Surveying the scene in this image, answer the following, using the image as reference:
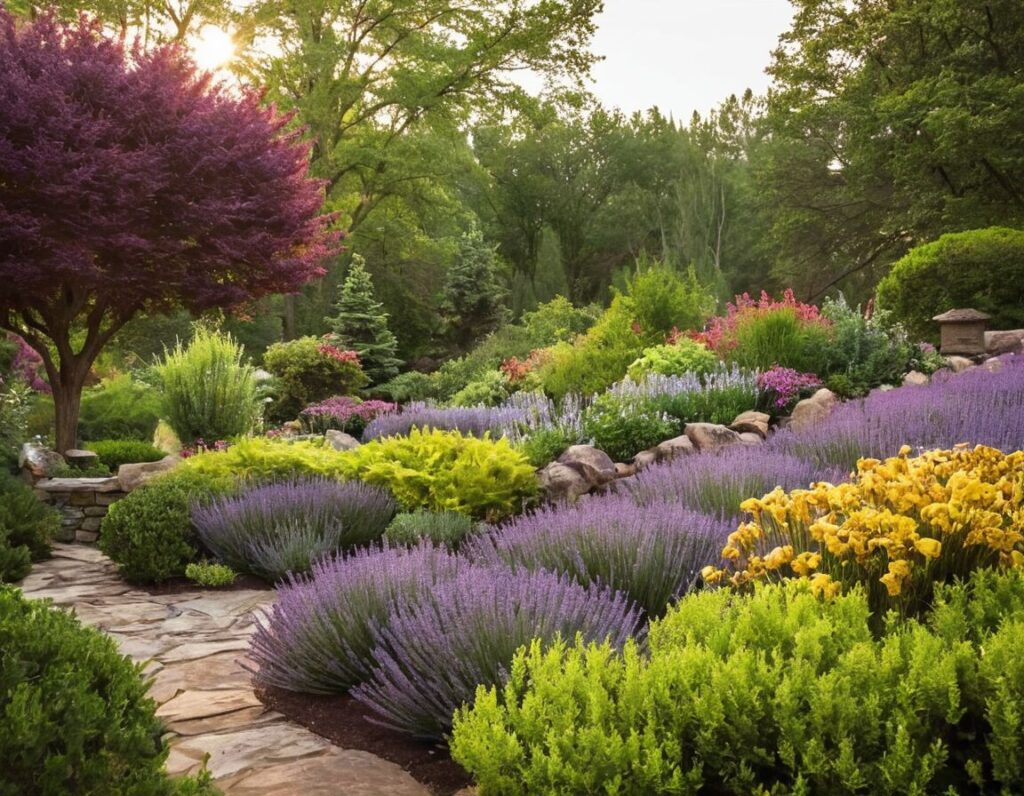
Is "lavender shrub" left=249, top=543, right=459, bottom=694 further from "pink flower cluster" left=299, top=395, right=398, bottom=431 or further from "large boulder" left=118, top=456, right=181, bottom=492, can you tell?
"pink flower cluster" left=299, top=395, right=398, bottom=431

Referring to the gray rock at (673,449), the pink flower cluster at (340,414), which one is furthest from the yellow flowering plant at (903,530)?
the pink flower cluster at (340,414)

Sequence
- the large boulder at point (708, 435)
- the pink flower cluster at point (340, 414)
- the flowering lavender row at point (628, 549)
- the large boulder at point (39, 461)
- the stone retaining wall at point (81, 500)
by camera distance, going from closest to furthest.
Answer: the flowering lavender row at point (628, 549)
the large boulder at point (708, 435)
the stone retaining wall at point (81, 500)
the large boulder at point (39, 461)
the pink flower cluster at point (340, 414)

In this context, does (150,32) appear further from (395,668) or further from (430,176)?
(395,668)

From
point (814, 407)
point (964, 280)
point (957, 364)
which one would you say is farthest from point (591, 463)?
point (964, 280)

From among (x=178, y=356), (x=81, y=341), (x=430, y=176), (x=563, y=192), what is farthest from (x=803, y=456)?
(x=563, y=192)

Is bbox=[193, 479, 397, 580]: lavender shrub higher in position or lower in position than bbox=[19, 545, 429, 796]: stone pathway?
higher

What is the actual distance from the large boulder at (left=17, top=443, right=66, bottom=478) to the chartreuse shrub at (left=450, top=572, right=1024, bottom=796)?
7024 millimetres

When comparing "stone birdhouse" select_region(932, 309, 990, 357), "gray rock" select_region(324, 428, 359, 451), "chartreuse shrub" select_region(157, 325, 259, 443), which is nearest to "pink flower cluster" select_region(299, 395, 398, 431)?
"gray rock" select_region(324, 428, 359, 451)

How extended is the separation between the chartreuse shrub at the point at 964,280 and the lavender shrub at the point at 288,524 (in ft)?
34.0

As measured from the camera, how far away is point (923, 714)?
2061mm

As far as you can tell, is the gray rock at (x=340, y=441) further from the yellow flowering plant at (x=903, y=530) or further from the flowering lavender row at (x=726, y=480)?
the yellow flowering plant at (x=903, y=530)

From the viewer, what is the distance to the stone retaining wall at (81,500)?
7438mm

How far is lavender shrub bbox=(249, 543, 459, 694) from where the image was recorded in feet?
11.2

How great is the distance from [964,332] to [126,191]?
10.7 m
